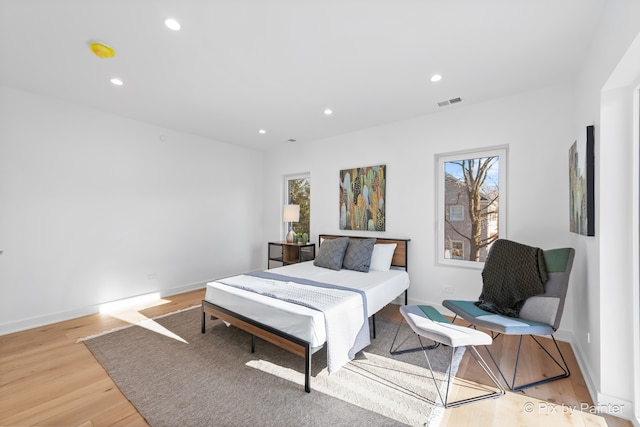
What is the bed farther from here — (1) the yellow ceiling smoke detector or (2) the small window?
(1) the yellow ceiling smoke detector

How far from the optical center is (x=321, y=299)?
2.45m

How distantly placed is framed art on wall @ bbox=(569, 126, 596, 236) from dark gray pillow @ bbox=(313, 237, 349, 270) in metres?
2.41

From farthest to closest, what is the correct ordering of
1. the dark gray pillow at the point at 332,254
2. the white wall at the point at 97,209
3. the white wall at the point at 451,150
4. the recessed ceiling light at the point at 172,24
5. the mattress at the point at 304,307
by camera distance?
the dark gray pillow at the point at 332,254
the white wall at the point at 97,209
the white wall at the point at 451,150
the mattress at the point at 304,307
the recessed ceiling light at the point at 172,24

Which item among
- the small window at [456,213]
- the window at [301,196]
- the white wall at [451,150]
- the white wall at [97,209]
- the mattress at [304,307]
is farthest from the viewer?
the window at [301,196]

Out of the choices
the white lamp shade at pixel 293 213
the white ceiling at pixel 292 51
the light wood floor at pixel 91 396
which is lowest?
the light wood floor at pixel 91 396

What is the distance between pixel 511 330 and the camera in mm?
2102

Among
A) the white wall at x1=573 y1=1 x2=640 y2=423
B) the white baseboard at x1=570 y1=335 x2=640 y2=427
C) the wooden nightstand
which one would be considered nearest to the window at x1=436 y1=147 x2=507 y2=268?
the white wall at x1=573 y1=1 x2=640 y2=423

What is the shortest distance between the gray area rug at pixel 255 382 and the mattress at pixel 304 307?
14.1 inches

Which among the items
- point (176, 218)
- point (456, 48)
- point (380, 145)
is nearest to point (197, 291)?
point (176, 218)

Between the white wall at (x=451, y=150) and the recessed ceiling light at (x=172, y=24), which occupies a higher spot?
the recessed ceiling light at (x=172, y=24)

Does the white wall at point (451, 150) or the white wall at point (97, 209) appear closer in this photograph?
the white wall at point (451, 150)

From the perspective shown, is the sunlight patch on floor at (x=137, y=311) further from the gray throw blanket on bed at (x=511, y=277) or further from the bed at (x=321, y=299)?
the gray throw blanket on bed at (x=511, y=277)

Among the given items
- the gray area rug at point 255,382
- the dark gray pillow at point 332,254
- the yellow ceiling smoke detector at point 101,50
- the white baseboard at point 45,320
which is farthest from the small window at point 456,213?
the white baseboard at point 45,320

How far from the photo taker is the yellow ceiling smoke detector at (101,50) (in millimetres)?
2193
